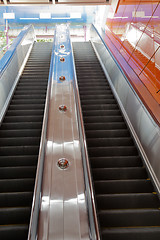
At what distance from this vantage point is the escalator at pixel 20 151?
2791 mm

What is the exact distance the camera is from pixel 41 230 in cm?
213

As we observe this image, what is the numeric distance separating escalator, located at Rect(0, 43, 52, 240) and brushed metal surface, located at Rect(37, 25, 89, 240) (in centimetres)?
A: 49

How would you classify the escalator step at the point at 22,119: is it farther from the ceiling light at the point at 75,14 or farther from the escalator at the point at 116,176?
the ceiling light at the point at 75,14

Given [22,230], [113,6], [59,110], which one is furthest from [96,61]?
[22,230]

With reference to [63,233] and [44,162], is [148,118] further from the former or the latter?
[63,233]

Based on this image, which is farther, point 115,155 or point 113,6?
point 113,6

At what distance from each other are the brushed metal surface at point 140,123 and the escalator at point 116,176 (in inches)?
5.6

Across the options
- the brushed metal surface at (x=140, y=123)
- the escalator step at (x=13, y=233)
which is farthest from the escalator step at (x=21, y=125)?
the escalator step at (x=13, y=233)

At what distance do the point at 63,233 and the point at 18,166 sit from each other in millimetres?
1843

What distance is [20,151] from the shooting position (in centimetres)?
401

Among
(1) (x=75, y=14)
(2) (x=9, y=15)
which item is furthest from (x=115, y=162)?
(2) (x=9, y=15)

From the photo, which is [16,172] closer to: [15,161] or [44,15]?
[15,161]

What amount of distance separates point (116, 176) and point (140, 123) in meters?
1.10

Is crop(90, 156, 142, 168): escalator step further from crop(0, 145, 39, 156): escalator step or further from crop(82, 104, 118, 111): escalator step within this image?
crop(82, 104, 118, 111): escalator step
